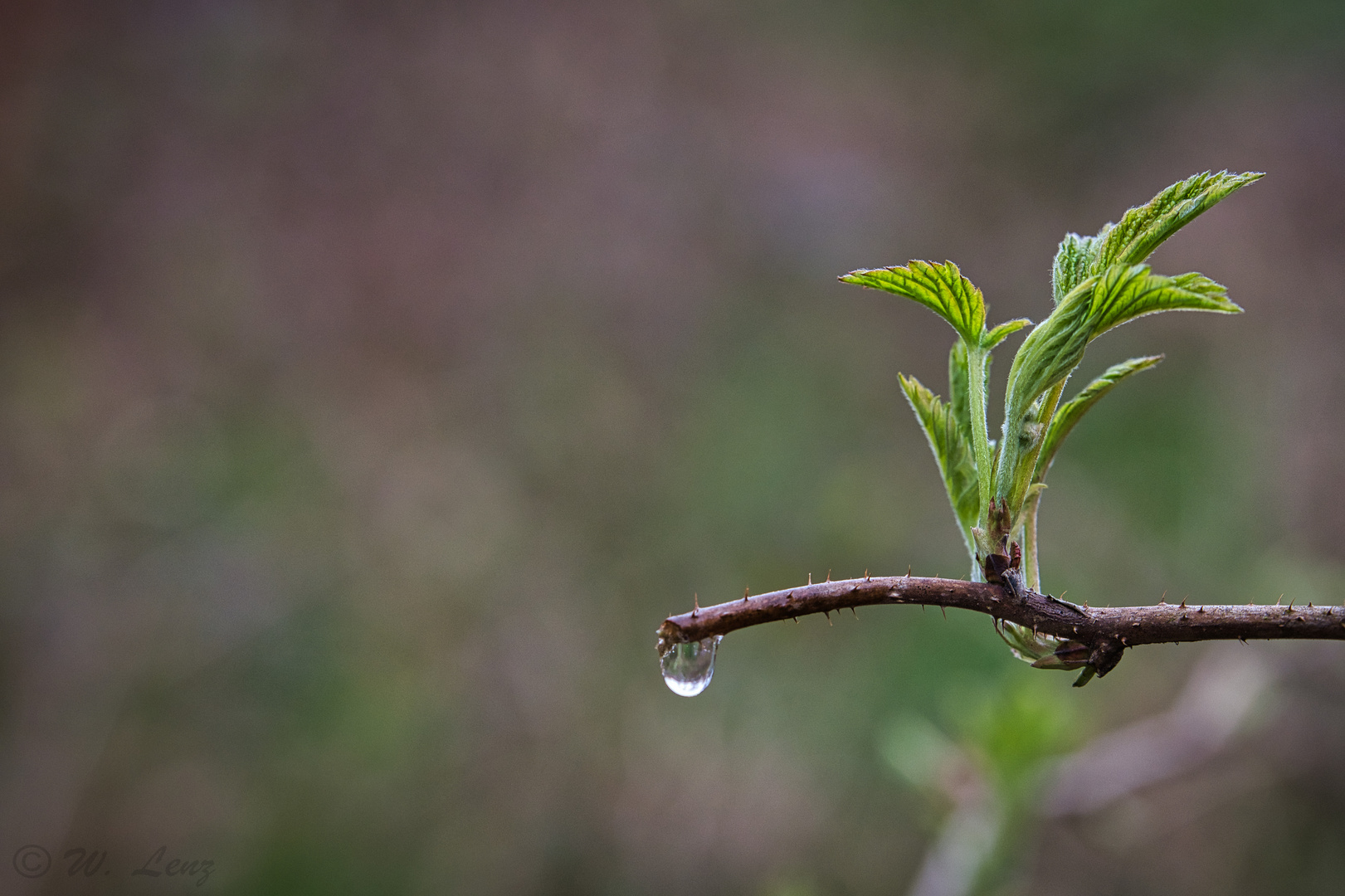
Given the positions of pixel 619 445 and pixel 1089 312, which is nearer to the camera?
pixel 1089 312

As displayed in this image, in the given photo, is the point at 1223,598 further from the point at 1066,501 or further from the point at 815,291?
the point at 815,291

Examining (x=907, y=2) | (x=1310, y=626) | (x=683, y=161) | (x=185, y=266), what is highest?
(x=907, y=2)

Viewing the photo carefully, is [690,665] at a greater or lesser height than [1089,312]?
lesser

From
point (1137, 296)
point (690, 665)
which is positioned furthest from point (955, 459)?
point (690, 665)

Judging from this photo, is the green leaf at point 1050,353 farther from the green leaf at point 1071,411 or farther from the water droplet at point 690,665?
the water droplet at point 690,665

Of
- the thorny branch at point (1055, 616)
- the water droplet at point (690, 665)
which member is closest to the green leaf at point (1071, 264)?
the thorny branch at point (1055, 616)

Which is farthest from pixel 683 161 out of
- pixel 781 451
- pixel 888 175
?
pixel 781 451

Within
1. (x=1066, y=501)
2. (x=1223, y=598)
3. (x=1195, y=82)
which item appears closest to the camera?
(x=1223, y=598)

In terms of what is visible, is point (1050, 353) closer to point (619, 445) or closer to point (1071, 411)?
point (1071, 411)
